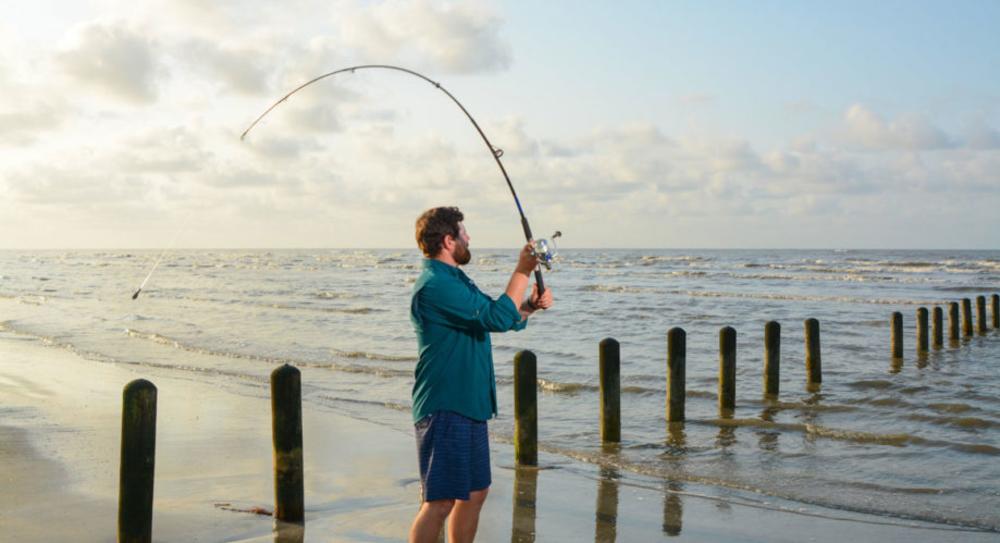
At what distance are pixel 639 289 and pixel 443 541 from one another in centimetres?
3842

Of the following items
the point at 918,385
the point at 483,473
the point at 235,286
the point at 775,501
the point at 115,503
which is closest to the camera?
the point at 483,473

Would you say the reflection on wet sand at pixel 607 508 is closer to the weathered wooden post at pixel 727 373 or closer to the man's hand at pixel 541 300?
the man's hand at pixel 541 300

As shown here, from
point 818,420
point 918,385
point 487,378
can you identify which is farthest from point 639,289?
point 487,378

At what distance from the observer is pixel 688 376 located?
15.9 metres

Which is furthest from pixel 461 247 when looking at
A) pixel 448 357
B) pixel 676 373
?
pixel 676 373

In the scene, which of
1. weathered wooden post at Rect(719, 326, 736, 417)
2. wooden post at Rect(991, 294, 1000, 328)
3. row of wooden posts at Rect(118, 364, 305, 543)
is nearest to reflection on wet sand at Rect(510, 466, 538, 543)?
row of wooden posts at Rect(118, 364, 305, 543)

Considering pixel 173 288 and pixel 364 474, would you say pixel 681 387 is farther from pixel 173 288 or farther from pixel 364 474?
pixel 173 288

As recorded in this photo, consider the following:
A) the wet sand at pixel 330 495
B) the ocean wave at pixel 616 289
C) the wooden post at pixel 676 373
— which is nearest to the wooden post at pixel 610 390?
the wet sand at pixel 330 495

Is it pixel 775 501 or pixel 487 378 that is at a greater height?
pixel 487 378

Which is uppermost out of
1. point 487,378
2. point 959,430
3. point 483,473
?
point 487,378

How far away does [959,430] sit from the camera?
443 inches

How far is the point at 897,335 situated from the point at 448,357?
1542 cm

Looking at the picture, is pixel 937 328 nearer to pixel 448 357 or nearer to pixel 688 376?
pixel 688 376

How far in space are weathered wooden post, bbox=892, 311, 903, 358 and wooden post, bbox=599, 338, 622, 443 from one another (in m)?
9.40
